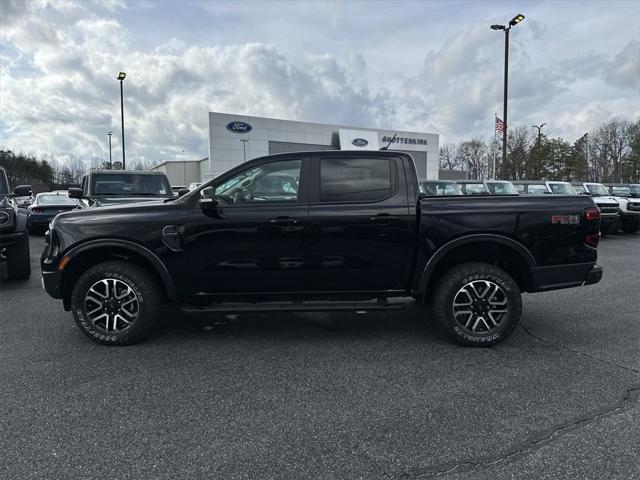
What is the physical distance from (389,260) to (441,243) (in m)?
0.52

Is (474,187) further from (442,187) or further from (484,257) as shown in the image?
(484,257)

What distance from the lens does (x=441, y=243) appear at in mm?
4422

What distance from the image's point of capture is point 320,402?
11.0 feet

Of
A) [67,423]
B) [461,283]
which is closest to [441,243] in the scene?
[461,283]

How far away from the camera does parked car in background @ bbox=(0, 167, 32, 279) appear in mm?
7246

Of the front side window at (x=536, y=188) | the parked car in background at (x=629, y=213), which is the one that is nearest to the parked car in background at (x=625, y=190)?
the parked car in background at (x=629, y=213)

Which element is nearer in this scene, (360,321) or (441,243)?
(441,243)

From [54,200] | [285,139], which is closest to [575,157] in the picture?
[285,139]

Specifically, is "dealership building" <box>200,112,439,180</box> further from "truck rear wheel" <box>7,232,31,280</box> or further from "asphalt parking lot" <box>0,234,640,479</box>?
"asphalt parking lot" <box>0,234,640,479</box>

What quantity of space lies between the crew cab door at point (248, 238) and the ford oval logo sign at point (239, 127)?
34.6 m

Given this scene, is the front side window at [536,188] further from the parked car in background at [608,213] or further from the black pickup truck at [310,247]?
the black pickup truck at [310,247]

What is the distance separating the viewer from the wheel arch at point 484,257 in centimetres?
442

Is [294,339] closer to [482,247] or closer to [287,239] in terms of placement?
[287,239]

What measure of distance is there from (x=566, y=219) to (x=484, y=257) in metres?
0.84
